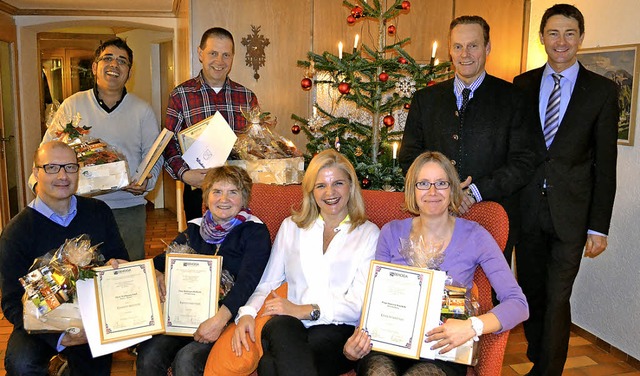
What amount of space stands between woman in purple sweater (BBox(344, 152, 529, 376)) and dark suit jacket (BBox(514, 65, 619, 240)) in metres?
0.74

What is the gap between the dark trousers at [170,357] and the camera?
227 centimetres

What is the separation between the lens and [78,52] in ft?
32.8

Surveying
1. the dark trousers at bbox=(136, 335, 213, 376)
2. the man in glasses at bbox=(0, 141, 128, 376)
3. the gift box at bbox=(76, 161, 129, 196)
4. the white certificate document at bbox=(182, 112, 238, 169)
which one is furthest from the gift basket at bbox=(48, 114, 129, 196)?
the dark trousers at bbox=(136, 335, 213, 376)

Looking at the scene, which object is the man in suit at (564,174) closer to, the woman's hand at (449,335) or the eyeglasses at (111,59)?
the woman's hand at (449,335)

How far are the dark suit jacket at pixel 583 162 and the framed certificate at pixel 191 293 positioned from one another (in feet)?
5.77

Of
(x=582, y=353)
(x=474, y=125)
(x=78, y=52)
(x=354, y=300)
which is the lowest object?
(x=582, y=353)

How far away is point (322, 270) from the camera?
2.46 metres

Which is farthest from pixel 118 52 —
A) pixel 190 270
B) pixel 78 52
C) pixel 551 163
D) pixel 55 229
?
pixel 78 52

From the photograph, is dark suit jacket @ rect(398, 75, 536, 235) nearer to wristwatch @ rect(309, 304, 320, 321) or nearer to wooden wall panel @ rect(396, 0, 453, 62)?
wristwatch @ rect(309, 304, 320, 321)

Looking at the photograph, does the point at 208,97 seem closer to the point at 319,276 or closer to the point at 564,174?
the point at 319,276

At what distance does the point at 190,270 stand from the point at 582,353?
2.86 meters

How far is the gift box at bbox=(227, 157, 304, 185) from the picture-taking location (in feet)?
9.71

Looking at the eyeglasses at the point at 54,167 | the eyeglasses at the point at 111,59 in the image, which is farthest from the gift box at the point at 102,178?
the eyeglasses at the point at 111,59

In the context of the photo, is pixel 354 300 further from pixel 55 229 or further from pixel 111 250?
pixel 55 229
